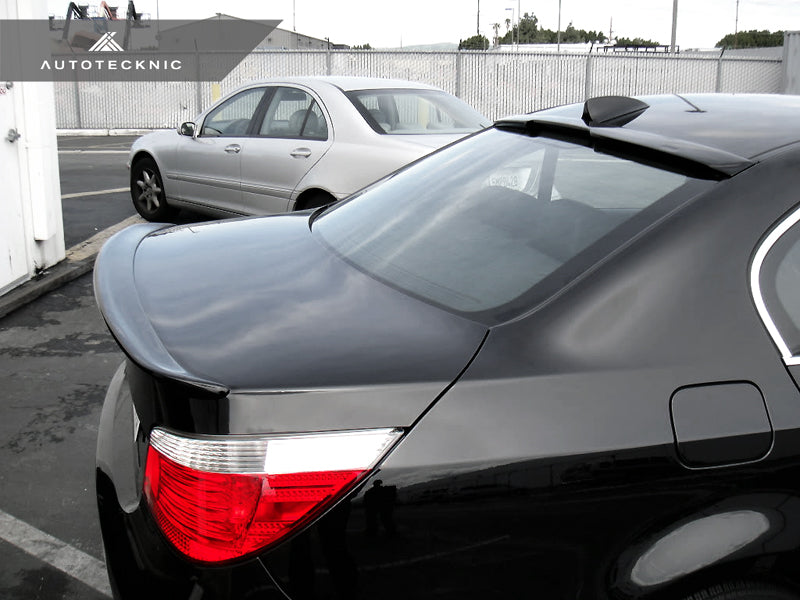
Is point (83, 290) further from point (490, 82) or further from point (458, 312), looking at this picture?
point (490, 82)

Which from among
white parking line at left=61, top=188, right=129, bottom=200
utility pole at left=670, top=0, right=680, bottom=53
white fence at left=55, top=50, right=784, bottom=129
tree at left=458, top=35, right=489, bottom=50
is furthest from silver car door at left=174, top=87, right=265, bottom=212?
tree at left=458, top=35, right=489, bottom=50

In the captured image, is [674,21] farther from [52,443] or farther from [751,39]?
[751,39]

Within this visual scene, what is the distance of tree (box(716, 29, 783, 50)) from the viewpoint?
279 ft

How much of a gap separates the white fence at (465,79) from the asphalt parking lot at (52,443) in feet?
57.0

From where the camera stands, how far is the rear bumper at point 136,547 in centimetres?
150

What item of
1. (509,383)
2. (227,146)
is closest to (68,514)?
(509,383)

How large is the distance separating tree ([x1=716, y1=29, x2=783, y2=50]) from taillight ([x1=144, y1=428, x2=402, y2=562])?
3615 inches

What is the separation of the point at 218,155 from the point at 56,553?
539cm

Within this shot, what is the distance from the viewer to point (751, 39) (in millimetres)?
90250

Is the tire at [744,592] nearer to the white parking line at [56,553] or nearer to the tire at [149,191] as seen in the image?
the white parking line at [56,553]

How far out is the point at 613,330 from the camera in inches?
65.1

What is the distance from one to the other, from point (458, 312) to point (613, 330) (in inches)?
13.5

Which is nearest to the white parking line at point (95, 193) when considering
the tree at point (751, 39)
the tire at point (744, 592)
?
the tire at point (744, 592)

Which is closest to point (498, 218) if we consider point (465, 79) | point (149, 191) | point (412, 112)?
point (412, 112)
